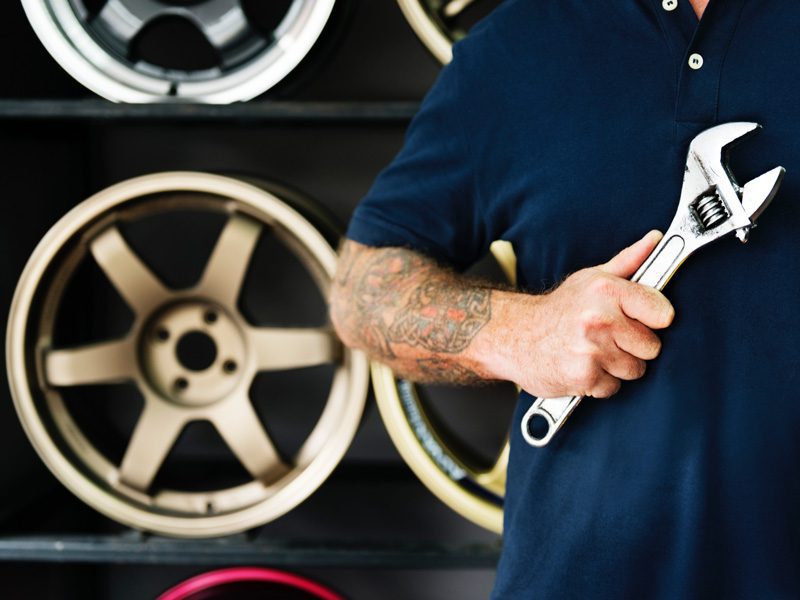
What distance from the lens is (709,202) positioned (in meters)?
0.67

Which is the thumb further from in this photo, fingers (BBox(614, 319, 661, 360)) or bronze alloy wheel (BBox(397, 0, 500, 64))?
bronze alloy wheel (BBox(397, 0, 500, 64))

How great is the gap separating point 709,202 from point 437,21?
643 millimetres

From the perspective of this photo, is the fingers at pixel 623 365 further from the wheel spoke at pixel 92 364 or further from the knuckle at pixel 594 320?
the wheel spoke at pixel 92 364

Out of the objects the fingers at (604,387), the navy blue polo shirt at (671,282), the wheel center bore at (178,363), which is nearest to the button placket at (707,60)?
the navy blue polo shirt at (671,282)

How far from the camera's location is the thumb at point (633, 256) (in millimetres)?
667

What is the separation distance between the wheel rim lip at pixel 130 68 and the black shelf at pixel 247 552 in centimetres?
64

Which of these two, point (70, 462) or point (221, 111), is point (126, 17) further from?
point (70, 462)

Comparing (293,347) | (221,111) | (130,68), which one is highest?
(130,68)

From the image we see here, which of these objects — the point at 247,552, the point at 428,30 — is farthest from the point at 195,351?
the point at 428,30

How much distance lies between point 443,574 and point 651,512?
38.1 inches

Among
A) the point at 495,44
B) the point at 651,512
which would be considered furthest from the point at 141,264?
the point at 651,512

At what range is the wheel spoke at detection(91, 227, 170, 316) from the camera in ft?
3.90

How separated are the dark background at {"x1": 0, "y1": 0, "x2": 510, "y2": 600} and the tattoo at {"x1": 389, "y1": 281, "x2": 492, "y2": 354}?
0.59 m

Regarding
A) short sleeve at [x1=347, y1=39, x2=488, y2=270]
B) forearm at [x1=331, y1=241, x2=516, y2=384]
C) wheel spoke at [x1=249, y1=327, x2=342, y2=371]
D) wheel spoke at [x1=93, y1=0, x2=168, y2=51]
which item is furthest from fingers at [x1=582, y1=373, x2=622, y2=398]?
wheel spoke at [x1=93, y1=0, x2=168, y2=51]
